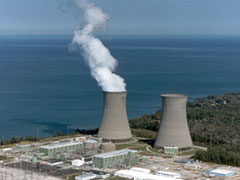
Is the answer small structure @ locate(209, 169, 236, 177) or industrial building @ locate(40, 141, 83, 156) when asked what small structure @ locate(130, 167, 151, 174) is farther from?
industrial building @ locate(40, 141, 83, 156)

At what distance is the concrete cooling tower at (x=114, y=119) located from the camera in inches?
1518

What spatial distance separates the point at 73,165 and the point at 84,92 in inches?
1636

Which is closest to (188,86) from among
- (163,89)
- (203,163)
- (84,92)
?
(163,89)

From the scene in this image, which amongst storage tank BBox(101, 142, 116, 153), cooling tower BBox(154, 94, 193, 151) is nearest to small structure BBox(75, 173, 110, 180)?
storage tank BBox(101, 142, 116, 153)

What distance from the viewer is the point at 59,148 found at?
3641cm

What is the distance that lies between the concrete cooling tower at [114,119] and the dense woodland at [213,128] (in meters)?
4.12

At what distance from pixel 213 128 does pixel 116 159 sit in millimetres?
14618

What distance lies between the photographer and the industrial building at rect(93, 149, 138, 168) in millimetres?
32469

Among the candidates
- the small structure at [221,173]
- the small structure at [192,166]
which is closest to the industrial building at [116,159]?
the small structure at [192,166]

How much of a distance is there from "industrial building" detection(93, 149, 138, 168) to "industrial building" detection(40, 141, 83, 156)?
4144 millimetres

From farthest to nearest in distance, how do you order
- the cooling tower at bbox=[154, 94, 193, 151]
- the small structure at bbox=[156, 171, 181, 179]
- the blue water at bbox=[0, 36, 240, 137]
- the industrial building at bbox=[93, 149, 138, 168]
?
the blue water at bbox=[0, 36, 240, 137], the cooling tower at bbox=[154, 94, 193, 151], the industrial building at bbox=[93, 149, 138, 168], the small structure at bbox=[156, 171, 181, 179]

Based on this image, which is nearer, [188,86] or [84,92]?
[84,92]

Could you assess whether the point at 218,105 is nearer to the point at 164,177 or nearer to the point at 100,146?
the point at 100,146

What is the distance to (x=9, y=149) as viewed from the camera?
37562 millimetres
